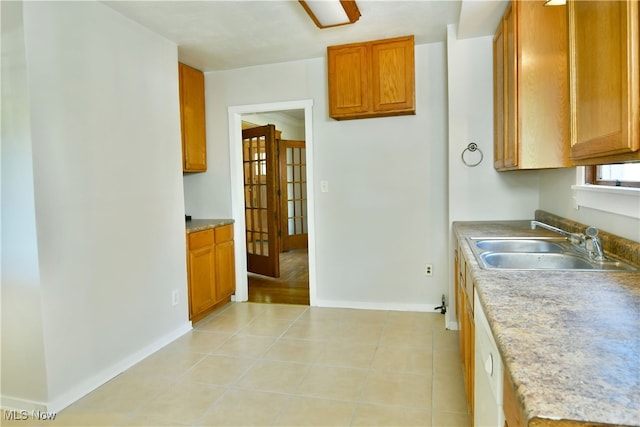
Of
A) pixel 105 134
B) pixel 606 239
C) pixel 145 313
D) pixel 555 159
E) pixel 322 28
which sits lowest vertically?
pixel 145 313

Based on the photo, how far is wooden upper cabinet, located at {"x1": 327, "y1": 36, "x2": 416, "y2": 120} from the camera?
3219 mm

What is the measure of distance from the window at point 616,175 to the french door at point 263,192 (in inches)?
131

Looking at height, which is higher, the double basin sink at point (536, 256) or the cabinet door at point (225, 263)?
the double basin sink at point (536, 256)

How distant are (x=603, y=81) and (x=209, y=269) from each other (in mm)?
3196

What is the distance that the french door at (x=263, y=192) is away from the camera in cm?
478

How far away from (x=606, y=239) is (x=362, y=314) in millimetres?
2147

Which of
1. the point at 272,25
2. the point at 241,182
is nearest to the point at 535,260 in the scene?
the point at 272,25

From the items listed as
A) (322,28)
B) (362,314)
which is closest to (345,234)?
(362,314)

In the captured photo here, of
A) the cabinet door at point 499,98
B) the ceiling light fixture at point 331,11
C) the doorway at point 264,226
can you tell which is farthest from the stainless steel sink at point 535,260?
the doorway at point 264,226

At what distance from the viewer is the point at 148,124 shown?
2.82 metres

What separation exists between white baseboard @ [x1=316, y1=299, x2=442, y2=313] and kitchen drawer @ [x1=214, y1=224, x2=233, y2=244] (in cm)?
107

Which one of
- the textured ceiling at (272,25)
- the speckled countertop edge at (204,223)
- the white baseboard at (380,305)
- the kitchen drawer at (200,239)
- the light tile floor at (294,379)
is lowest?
the light tile floor at (294,379)

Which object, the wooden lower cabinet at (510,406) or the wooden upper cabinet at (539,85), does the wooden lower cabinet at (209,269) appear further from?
the wooden lower cabinet at (510,406)

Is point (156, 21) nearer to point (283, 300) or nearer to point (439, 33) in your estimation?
point (439, 33)
